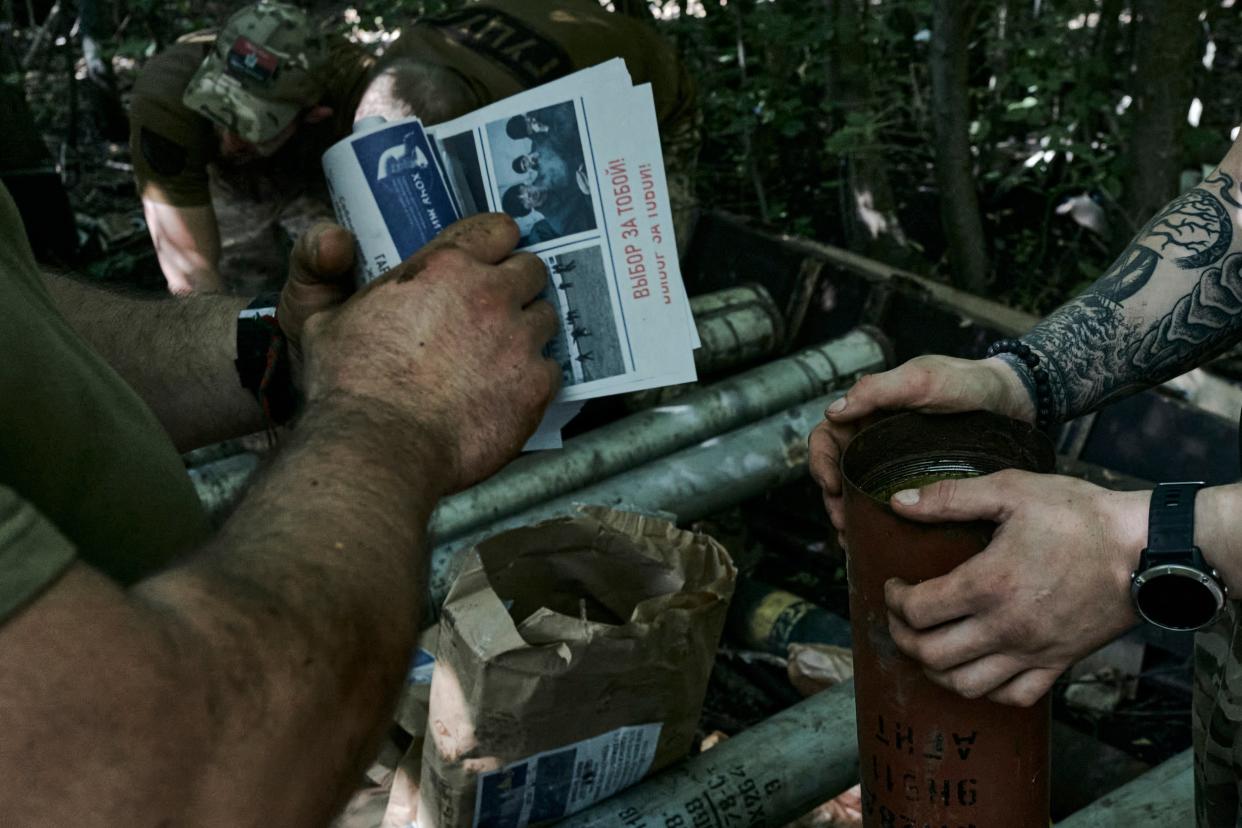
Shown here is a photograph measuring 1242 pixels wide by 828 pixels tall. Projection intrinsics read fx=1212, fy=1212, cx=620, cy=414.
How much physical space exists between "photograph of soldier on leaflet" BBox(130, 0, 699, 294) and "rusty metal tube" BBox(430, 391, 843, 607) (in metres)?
1.17

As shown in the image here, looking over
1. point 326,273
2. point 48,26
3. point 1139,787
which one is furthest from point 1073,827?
point 48,26

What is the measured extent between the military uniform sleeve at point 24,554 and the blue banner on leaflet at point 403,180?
87cm

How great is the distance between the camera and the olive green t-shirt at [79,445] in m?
1.28

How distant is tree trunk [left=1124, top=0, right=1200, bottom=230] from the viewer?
4203 mm

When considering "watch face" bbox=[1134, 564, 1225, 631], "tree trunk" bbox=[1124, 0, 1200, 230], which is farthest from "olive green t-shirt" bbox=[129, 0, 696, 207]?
"watch face" bbox=[1134, 564, 1225, 631]

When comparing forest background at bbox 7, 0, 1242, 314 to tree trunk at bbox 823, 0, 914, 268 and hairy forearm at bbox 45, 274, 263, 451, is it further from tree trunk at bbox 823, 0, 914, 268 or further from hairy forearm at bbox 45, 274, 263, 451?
hairy forearm at bbox 45, 274, 263, 451

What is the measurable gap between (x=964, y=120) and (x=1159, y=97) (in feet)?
2.33

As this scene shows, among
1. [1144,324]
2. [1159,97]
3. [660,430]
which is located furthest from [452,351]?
[1159,97]

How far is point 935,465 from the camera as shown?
1.56 metres

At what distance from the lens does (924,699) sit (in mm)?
1480

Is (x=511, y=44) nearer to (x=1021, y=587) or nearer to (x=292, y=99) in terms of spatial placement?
(x=292, y=99)

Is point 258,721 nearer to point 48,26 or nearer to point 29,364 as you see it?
point 29,364

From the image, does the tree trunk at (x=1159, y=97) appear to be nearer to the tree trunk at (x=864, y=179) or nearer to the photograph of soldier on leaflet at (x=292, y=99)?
the tree trunk at (x=864, y=179)

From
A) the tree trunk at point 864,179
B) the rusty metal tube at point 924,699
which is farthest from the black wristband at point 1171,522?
the tree trunk at point 864,179
